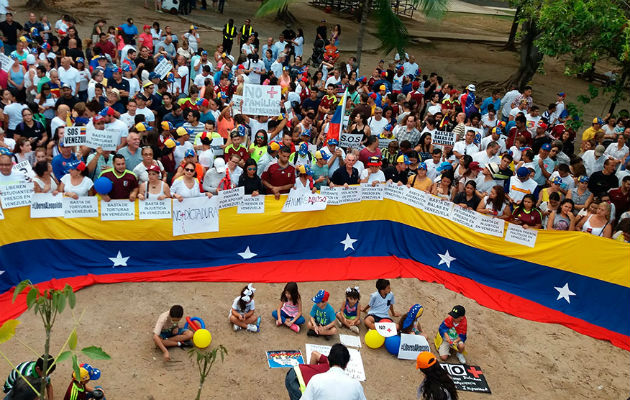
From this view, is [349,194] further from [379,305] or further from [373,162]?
[379,305]

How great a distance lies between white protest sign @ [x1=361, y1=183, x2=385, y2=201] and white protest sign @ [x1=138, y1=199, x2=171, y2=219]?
133 inches

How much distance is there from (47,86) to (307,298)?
266 inches

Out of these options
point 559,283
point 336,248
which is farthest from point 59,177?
point 559,283

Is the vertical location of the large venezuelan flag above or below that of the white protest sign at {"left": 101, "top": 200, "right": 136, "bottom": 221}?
below

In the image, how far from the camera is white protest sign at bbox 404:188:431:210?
34.5 ft

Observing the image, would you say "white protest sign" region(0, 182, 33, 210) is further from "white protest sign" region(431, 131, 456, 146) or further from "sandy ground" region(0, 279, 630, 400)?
"white protest sign" region(431, 131, 456, 146)

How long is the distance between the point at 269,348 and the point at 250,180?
2870 mm

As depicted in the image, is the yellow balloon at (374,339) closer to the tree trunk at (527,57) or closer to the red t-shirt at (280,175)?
the red t-shirt at (280,175)

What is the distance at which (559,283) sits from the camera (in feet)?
32.6

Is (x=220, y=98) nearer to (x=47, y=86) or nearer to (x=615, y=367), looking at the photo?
(x=47, y=86)

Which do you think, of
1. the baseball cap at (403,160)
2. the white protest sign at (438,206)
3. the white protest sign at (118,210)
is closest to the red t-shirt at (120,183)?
the white protest sign at (118,210)

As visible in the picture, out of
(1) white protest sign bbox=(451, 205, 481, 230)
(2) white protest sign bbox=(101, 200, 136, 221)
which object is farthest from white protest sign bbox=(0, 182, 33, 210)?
(1) white protest sign bbox=(451, 205, 481, 230)

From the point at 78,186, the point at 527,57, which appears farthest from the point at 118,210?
the point at 527,57

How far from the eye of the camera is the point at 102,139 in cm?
930
